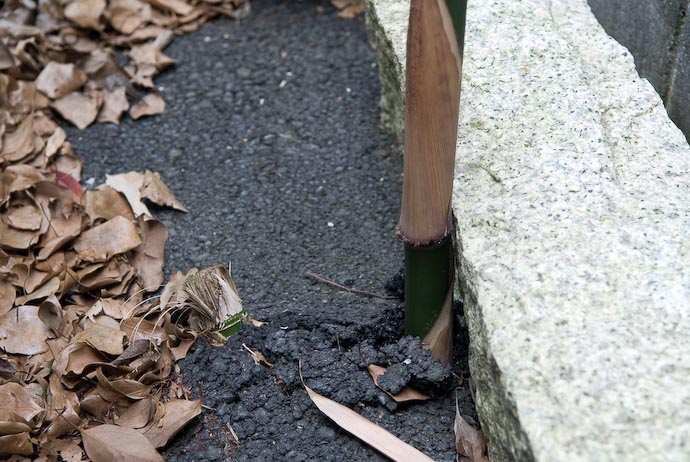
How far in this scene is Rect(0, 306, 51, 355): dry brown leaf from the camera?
1639 mm

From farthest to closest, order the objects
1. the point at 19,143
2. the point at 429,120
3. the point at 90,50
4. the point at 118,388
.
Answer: the point at 90,50
the point at 19,143
the point at 118,388
the point at 429,120

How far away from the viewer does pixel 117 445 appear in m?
1.41

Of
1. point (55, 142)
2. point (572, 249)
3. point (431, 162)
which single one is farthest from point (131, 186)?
point (572, 249)

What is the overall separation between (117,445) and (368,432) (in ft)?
1.48

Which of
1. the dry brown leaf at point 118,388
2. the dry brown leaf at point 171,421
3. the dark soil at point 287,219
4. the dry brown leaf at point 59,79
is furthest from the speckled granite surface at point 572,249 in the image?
the dry brown leaf at point 59,79

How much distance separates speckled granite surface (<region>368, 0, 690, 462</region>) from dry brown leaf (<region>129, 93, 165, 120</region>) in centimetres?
87

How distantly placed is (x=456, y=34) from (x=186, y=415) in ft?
2.72

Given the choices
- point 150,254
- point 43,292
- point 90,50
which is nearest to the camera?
point 43,292

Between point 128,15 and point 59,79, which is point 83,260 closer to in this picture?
point 59,79

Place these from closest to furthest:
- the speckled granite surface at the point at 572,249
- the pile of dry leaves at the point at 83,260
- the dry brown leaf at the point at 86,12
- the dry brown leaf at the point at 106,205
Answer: the speckled granite surface at the point at 572,249
the pile of dry leaves at the point at 83,260
the dry brown leaf at the point at 106,205
the dry brown leaf at the point at 86,12

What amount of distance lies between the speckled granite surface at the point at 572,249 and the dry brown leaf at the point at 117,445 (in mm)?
596

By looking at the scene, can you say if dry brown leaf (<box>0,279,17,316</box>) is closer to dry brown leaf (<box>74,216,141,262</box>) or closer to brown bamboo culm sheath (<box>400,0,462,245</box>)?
dry brown leaf (<box>74,216,141,262</box>)

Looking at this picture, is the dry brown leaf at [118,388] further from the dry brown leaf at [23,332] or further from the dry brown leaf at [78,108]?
the dry brown leaf at [78,108]

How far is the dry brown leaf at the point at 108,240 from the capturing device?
1830mm
